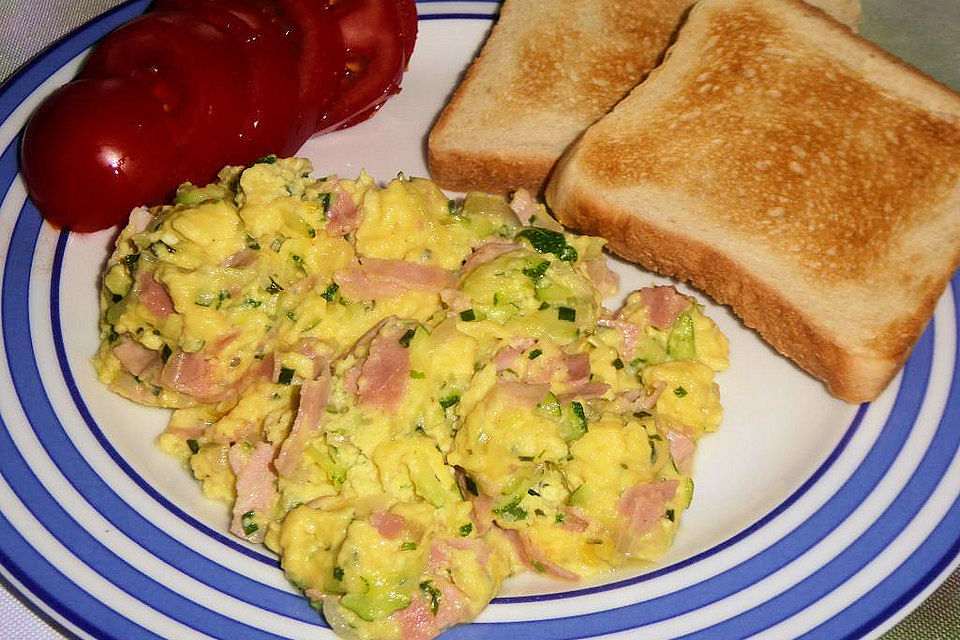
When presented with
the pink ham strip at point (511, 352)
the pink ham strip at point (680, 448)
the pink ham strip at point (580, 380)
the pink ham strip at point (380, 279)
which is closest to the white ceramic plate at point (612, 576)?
the pink ham strip at point (680, 448)

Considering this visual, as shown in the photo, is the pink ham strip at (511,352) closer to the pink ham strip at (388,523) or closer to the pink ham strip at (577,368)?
the pink ham strip at (577,368)

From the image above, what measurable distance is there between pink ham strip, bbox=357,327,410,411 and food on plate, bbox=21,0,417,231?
3.54 ft

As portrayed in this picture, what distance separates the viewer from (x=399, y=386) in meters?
2.26

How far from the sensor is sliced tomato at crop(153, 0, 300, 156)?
118 inches

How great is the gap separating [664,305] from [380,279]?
32.3 inches

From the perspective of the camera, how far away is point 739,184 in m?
2.98

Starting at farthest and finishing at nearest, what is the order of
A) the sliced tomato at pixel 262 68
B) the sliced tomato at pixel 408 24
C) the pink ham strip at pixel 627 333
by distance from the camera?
the sliced tomato at pixel 408 24, the sliced tomato at pixel 262 68, the pink ham strip at pixel 627 333

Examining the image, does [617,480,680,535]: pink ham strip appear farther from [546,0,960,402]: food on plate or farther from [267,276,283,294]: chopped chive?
[267,276,283,294]: chopped chive

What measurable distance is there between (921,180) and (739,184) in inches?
23.3

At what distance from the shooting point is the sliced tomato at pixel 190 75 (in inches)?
114

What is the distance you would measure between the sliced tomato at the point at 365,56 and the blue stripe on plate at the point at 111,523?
138 cm

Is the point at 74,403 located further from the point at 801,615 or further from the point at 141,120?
the point at 801,615

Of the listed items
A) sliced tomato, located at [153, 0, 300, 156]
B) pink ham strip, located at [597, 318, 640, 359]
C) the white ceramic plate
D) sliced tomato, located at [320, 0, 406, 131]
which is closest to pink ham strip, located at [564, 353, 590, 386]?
pink ham strip, located at [597, 318, 640, 359]

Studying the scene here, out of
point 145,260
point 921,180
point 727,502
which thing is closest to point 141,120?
point 145,260
